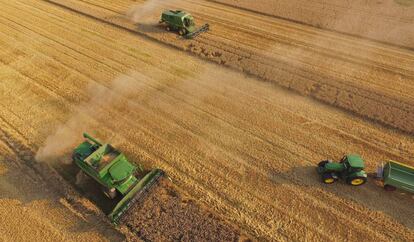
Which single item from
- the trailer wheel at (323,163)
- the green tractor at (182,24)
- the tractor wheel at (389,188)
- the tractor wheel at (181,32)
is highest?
the green tractor at (182,24)

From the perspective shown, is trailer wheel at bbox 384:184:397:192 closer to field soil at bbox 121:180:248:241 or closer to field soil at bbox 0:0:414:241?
field soil at bbox 0:0:414:241

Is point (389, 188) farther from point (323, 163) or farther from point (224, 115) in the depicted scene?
point (224, 115)

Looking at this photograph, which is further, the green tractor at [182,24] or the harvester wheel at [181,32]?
the harvester wheel at [181,32]

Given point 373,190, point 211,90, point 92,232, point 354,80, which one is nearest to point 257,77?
point 211,90

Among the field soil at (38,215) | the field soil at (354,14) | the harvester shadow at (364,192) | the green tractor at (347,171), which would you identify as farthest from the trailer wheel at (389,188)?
the field soil at (354,14)

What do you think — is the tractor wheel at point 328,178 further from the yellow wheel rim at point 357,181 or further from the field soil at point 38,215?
the field soil at point 38,215

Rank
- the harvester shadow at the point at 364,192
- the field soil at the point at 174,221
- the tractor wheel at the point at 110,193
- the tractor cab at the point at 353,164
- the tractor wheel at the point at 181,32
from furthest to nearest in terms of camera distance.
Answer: the tractor wheel at the point at 181,32 < the tractor cab at the point at 353,164 < the tractor wheel at the point at 110,193 < the harvester shadow at the point at 364,192 < the field soil at the point at 174,221

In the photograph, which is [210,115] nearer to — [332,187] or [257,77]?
[257,77]
